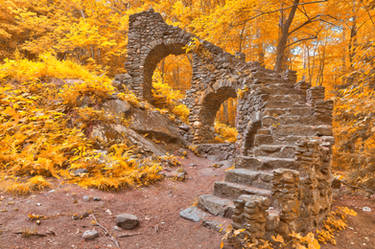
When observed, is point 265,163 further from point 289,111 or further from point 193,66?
point 193,66

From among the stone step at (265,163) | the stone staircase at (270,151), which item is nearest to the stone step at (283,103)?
the stone staircase at (270,151)

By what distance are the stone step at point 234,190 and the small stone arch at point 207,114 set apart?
5.83 metres

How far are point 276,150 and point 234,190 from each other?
153 cm

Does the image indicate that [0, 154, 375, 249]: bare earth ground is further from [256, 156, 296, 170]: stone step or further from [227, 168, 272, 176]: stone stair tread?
[256, 156, 296, 170]: stone step

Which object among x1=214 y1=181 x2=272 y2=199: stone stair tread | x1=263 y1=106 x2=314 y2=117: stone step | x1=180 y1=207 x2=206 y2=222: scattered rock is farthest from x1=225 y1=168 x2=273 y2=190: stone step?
x1=263 y1=106 x2=314 y2=117: stone step

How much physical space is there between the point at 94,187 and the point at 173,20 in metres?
14.4

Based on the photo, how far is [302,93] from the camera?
6379 millimetres

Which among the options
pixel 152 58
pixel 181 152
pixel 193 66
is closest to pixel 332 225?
pixel 181 152

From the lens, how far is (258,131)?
5.48 m

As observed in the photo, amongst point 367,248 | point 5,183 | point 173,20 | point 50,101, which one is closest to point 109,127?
point 50,101

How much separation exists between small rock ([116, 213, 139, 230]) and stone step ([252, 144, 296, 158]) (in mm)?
3265

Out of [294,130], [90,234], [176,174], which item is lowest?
[90,234]

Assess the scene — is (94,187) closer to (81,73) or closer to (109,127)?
(109,127)

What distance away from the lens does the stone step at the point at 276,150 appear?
14.8ft
